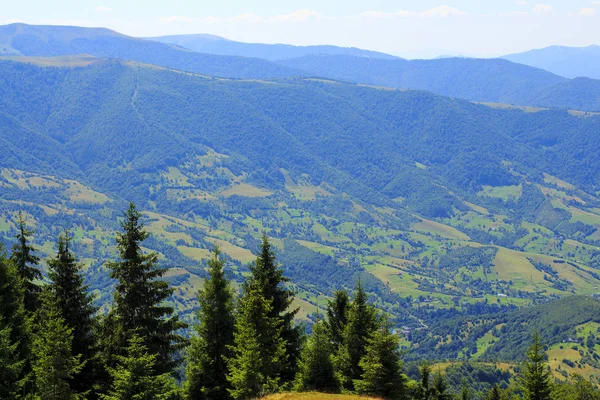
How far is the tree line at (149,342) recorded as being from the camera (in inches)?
1233

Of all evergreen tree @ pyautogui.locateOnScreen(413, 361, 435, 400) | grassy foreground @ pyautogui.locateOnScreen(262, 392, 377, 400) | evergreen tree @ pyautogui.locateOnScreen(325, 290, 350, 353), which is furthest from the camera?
evergreen tree @ pyautogui.locateOnScreen(413, 361, 435, 400)

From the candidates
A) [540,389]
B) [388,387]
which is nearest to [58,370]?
[388,387]

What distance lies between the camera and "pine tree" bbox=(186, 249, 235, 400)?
39000mm

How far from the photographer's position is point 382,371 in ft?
134

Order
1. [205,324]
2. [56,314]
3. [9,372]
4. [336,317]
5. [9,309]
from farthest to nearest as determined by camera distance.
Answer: [336,317], [205,324], [9,309], [56,314], [9,372]

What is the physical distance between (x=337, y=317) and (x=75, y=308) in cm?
2494

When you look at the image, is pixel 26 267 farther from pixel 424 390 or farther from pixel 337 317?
pixel 424 390

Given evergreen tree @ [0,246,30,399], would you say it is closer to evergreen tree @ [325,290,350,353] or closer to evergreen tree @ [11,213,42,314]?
evergreen tree @ [11,213,42,314]

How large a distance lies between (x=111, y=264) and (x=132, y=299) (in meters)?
2.58

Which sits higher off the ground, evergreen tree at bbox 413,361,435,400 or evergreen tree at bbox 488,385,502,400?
evergreen tree at bbox 413,361,435,400

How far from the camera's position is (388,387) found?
135 ft

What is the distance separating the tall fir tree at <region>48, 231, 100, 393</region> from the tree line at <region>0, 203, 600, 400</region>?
64 mm

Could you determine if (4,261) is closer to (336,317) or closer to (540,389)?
(336,317)

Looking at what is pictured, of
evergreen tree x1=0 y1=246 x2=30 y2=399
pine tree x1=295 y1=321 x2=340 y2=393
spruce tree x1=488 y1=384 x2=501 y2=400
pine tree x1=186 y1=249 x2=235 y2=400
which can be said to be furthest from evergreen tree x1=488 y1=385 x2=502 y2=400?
evergreen tree x1=0 y1=246 x2=30 y2=399
